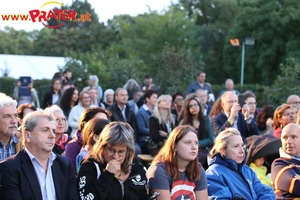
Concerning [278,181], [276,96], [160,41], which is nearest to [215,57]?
[160,41]

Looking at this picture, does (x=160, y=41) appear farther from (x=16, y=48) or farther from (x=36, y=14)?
(x=36, y=14)

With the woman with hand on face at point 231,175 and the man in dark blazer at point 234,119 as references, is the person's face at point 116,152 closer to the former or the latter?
the woman with hand on face at point 231,175

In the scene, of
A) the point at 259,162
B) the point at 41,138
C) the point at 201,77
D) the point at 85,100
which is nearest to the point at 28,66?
the point at 201,77

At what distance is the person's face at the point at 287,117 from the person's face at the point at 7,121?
428cm

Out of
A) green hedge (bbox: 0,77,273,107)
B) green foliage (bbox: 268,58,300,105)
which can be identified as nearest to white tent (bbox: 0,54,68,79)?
green hedge (bbox: 0,77,273,107)

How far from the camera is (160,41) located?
128ft

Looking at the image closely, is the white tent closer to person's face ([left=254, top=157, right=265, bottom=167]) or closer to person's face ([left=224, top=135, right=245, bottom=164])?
person's face ([left=254, top=157, right=265, bottom=167])

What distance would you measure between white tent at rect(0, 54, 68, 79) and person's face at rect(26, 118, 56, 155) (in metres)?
22.1

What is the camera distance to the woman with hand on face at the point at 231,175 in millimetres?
A: 4938

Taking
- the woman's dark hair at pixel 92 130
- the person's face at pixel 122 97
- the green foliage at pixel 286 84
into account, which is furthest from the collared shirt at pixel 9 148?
the green foliage at pixel 286 84

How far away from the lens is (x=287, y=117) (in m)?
7.46

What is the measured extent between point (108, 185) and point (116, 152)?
0.31 m

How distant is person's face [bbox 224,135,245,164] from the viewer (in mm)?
5095

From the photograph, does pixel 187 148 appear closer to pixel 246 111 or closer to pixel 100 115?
pixel 100 115
